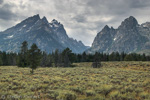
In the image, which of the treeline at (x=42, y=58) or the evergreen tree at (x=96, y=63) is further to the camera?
the evergreen tree at (x=96, y=63)

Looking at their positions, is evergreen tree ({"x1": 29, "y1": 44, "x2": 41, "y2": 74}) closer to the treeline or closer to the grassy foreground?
the treeline

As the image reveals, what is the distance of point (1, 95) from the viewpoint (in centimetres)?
1047

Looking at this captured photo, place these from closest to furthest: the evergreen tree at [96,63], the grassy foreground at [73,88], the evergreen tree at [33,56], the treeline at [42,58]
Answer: the grassy foreground at [73,88] < the evergreen tree at [33,56] < the treeline at [42,58] < the evergreen tree at [96,63]

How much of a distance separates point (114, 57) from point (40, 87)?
109510mm

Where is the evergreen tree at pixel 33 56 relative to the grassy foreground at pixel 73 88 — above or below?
above

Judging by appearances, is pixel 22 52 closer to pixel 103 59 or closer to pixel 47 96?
pixel 47 96

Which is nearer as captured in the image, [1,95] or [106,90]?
[1,95]

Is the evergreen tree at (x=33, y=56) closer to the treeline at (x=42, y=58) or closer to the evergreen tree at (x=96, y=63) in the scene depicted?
the treeline at (x=42, y=58)

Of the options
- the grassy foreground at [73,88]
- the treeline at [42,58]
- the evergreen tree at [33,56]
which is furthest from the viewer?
the treeline at [42,58]

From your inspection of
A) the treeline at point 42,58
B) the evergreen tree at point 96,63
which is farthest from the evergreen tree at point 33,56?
the evergreen tree at point 96,63

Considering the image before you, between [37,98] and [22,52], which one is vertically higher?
[22,52]

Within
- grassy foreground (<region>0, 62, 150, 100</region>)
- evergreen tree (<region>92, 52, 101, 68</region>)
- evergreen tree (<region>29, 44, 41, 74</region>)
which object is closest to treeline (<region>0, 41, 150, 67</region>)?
evergreen tree (<region>29, 44, 41, 74</region>)

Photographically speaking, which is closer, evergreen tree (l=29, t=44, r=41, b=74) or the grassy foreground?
the grassy foreground

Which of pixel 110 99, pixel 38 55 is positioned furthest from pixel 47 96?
pixel 38 55
